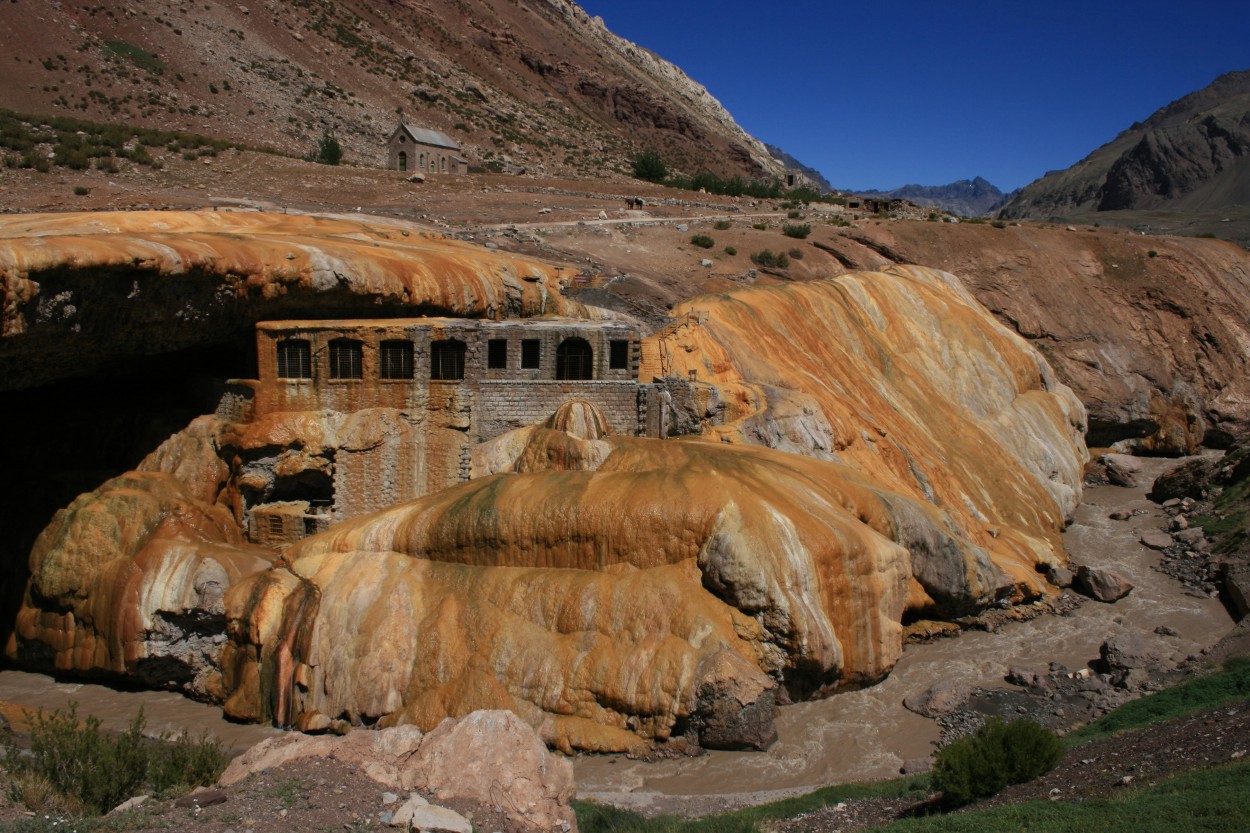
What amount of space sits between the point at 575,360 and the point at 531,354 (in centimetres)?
130

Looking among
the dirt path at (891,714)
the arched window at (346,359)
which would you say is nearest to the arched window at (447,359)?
the arched window at (346,359)

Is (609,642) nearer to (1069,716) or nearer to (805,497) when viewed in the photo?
(805,497)

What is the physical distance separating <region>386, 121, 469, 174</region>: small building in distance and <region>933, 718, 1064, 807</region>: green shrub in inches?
1956

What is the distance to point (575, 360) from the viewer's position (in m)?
25.6

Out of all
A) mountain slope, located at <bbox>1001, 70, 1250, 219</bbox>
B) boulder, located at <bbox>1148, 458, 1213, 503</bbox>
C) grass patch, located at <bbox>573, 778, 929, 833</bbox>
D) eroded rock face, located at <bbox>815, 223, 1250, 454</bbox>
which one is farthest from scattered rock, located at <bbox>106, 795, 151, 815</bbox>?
mountain slope, located at <bbox>1001, 70, 1250, 219</bbox>

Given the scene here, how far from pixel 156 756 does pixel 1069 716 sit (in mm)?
17467

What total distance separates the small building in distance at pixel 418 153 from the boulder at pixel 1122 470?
40.6 meters

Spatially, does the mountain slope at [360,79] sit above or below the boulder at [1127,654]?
above

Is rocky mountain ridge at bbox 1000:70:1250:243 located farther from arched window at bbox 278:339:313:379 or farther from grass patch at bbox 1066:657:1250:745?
arched window at bbox 278:339:313:379

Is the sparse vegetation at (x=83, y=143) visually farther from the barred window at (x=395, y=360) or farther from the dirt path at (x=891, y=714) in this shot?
the dirt path at (x=891, y=714)

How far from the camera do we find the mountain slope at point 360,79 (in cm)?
5841

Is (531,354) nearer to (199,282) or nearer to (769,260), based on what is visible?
(199,282)

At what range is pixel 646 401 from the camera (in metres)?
25.5

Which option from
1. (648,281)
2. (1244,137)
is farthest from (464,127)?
(1244,137)
